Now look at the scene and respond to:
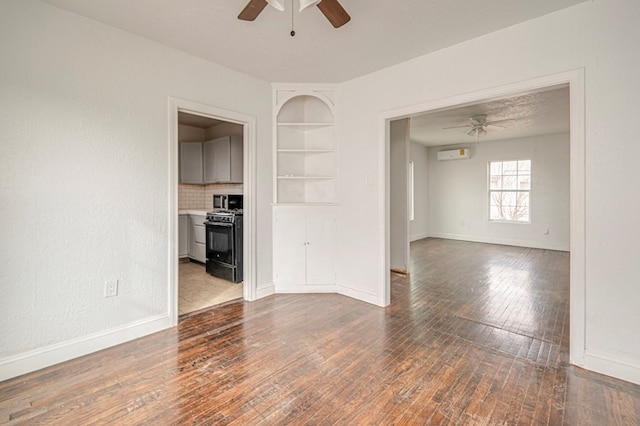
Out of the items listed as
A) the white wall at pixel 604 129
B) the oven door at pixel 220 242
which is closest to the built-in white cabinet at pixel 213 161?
the oven door at pixel 220 242

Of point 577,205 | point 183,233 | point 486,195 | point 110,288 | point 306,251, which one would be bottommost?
point 110,288

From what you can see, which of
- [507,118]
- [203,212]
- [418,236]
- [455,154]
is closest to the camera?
[203,212]

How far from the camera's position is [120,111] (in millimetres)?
2547

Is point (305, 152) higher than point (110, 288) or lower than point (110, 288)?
higher

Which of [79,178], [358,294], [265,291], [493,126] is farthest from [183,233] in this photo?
[493,126]

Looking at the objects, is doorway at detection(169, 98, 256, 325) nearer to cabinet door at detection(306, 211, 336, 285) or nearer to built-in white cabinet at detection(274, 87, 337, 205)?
built-in white cabinet at detection(274, 87, 337, 205)

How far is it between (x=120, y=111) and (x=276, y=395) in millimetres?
2550

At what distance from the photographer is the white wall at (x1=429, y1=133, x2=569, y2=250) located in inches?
267

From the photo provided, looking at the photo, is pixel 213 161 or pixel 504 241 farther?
pixel 504 241

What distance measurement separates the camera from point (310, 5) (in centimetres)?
169

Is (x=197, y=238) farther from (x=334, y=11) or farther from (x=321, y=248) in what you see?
(x=334, y=11)

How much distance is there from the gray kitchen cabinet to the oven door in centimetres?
101

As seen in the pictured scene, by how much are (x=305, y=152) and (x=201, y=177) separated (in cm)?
266

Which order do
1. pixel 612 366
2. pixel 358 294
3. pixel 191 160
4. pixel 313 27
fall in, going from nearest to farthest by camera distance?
1. pixel 612 366
2. pixel 313 27
3. pixel 358 294
4. pixel 191 160
